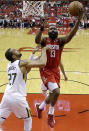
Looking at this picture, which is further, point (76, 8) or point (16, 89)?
point (76, 8)

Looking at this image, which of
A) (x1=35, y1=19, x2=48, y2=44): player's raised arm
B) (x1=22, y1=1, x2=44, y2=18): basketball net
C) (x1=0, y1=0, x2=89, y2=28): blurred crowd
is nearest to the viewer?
(x1=35, y1=19, x2=48, y2=44): player's raised arm

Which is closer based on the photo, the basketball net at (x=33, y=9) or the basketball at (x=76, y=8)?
the basketball at (x=76, y=8)

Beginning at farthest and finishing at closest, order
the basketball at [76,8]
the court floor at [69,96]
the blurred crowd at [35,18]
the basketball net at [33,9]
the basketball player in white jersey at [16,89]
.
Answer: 1. the blurred crowd at [35,18]
2. the basketball net at [33,9]
3. the court floor at [69,96]
4. the basketball at [76,8]
5. the basketball player in white jersey at [16,89]

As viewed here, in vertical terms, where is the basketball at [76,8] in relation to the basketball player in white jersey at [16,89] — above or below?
above

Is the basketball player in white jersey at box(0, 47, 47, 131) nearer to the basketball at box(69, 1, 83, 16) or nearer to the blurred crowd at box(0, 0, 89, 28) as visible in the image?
the basketball at box(69, 1, 83, 16)

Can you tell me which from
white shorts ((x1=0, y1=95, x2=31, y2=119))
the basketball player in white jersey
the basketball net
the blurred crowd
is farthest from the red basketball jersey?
the blurred crowd

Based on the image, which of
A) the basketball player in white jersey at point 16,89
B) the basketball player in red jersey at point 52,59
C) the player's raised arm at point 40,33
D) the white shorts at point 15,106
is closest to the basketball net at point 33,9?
the basketball player in red jersey at point 52,59

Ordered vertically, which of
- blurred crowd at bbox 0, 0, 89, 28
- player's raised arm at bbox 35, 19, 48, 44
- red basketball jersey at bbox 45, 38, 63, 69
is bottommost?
blurred crowd at bbox 0, 0, 89, 28

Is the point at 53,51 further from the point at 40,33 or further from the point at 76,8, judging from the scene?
the point at 76,8

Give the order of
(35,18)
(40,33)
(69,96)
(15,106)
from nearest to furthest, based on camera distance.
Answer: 1. (15,106)
2. (40,33)
3. (69,96)
4. (35,18)

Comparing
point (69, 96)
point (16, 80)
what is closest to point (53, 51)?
point (16, 80)

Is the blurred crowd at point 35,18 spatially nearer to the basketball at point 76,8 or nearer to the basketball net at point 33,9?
the basketball net at point 33,9

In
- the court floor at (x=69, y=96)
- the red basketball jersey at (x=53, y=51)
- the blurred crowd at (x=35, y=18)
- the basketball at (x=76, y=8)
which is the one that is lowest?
the court floor at (x=69, y=96)

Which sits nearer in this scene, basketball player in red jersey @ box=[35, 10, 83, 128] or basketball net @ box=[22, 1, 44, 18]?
basketball player in red jersey @ box=[35, 10, 83, 128]
